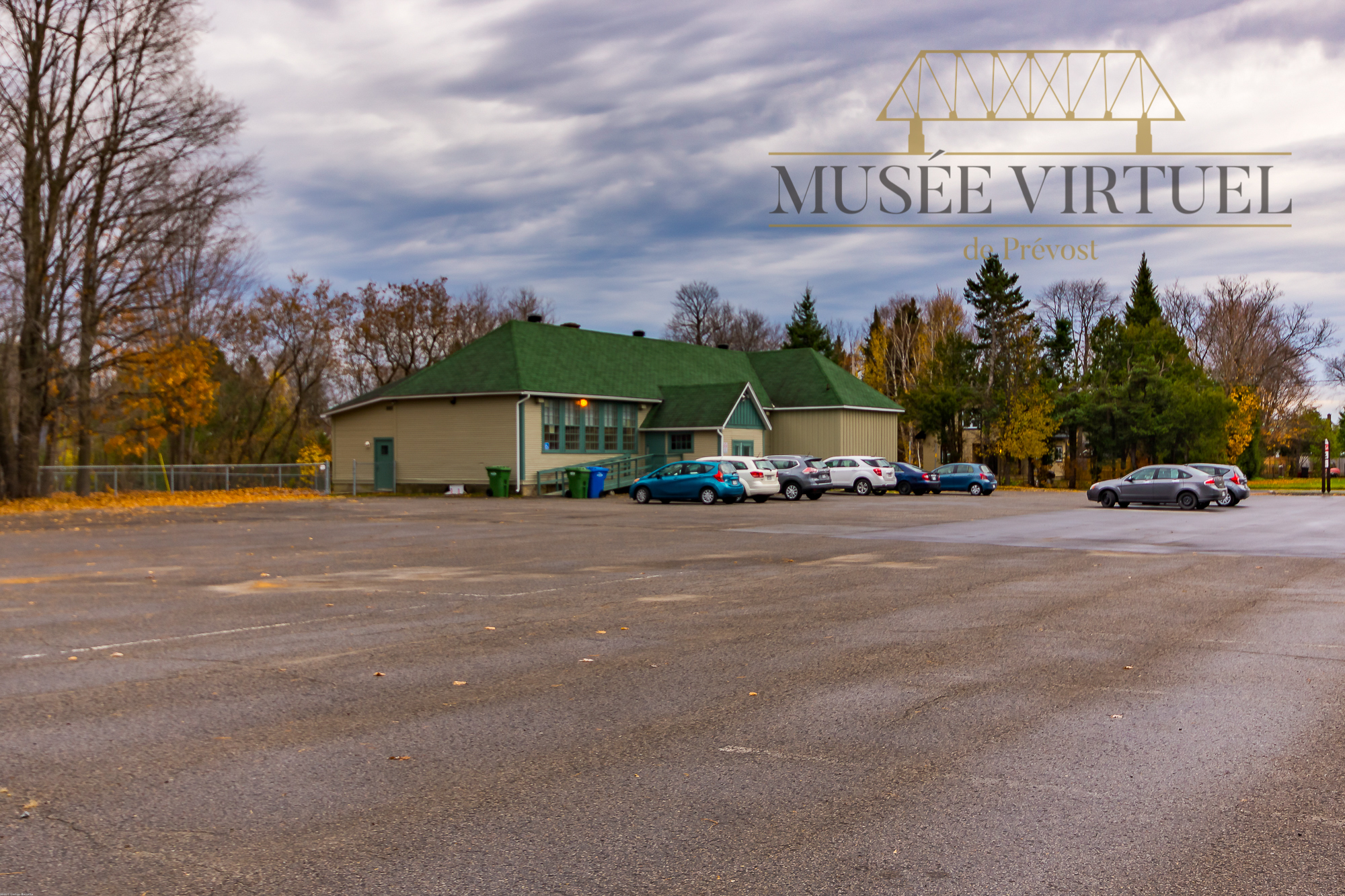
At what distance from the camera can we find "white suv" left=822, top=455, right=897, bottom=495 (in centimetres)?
4391

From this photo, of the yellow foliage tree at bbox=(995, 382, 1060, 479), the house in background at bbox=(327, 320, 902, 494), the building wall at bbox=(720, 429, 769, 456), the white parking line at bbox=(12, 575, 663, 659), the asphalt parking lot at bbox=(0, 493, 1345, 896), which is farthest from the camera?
the yellow foliage tree at bbox=(995, 382, 1060, 479)

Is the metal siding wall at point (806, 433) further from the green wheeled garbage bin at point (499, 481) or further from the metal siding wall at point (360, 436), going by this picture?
the metal siding wall at point (360, 436)

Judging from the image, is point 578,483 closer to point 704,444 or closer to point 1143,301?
point 704,444

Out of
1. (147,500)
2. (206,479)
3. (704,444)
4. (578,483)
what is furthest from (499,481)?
(206,479)

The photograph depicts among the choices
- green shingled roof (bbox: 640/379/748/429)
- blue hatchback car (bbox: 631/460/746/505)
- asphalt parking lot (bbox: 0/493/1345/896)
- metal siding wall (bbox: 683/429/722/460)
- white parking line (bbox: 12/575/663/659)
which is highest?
green shingled roof (bbox: 640/379/748/429)

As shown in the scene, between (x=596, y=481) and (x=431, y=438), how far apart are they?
7.84 metres

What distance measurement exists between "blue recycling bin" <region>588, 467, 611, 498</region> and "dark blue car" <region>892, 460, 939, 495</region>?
43.2 ft

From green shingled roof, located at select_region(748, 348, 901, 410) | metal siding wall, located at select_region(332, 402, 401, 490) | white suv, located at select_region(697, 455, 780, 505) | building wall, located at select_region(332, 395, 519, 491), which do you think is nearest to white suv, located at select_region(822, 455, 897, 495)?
green shingled roof, located at select_region(748, 348, 901, 410)

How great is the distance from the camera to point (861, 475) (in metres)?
44.0

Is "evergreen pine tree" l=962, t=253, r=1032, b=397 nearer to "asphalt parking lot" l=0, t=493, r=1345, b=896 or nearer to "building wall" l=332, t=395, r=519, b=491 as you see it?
"building wall" l=332, t=395, r=519, b=491

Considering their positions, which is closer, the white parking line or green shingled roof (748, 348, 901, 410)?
the white parking line

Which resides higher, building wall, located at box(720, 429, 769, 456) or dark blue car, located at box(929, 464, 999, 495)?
building wall, located at box(720, 429, 769, 456)

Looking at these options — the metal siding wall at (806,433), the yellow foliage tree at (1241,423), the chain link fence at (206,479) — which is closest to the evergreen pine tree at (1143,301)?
the yellow foliage tree at (1241,423)

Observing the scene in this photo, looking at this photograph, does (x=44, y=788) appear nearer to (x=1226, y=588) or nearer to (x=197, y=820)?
(x=197, y=820)
